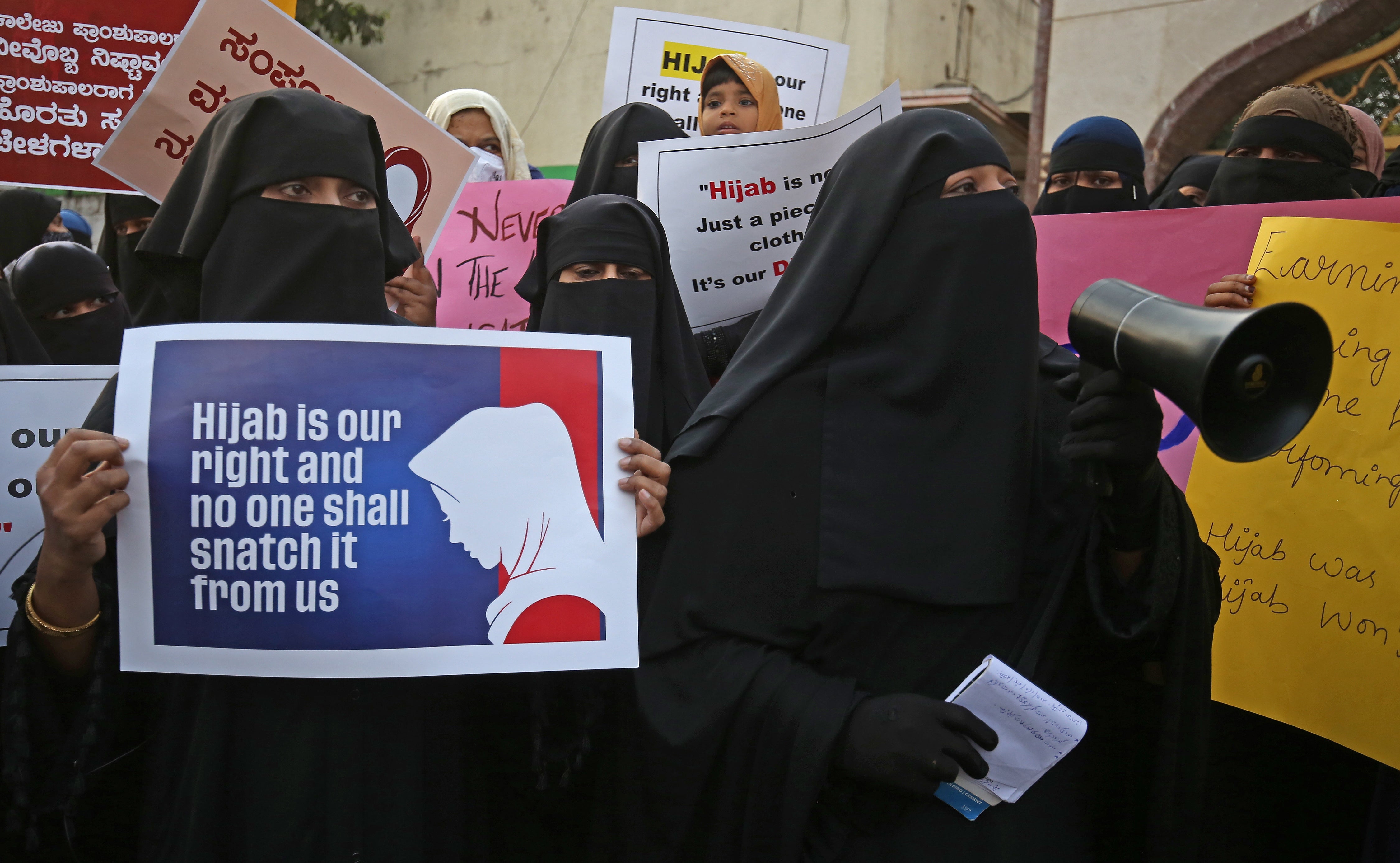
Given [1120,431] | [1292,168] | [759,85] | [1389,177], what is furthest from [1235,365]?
[759,85]

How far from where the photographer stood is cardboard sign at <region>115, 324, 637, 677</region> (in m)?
1.69

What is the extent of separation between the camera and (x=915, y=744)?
164 centimetres

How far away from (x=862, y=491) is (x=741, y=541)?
0.22 m

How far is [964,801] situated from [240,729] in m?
1.14

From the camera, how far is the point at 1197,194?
389 centimetres

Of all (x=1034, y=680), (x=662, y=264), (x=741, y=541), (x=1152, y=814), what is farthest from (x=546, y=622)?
(x=662, y=264)

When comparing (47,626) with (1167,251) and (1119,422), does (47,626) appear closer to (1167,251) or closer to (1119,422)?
(1119,422)

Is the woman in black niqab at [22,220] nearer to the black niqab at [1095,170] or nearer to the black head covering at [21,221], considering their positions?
the black head covering at [21,221]

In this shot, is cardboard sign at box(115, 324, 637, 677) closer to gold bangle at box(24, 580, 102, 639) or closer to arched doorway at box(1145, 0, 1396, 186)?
gold bangle at box(24, 580, 102, 639)

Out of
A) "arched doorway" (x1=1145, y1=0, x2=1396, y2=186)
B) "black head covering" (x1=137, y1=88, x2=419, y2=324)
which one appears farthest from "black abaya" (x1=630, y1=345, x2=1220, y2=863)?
"arched doorway" (x1=1145, y1=0, x2=1396, y2=186)

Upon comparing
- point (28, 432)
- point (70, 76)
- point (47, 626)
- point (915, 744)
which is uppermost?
point (70, 76)

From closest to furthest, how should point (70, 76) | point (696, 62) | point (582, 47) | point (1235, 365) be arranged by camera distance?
point (1235, 365)
point (70, 76)
point (696, 62)
point (582, 47)

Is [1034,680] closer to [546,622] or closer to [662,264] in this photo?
[546,622]

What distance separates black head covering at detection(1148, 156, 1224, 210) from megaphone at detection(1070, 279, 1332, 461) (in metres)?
2.63
